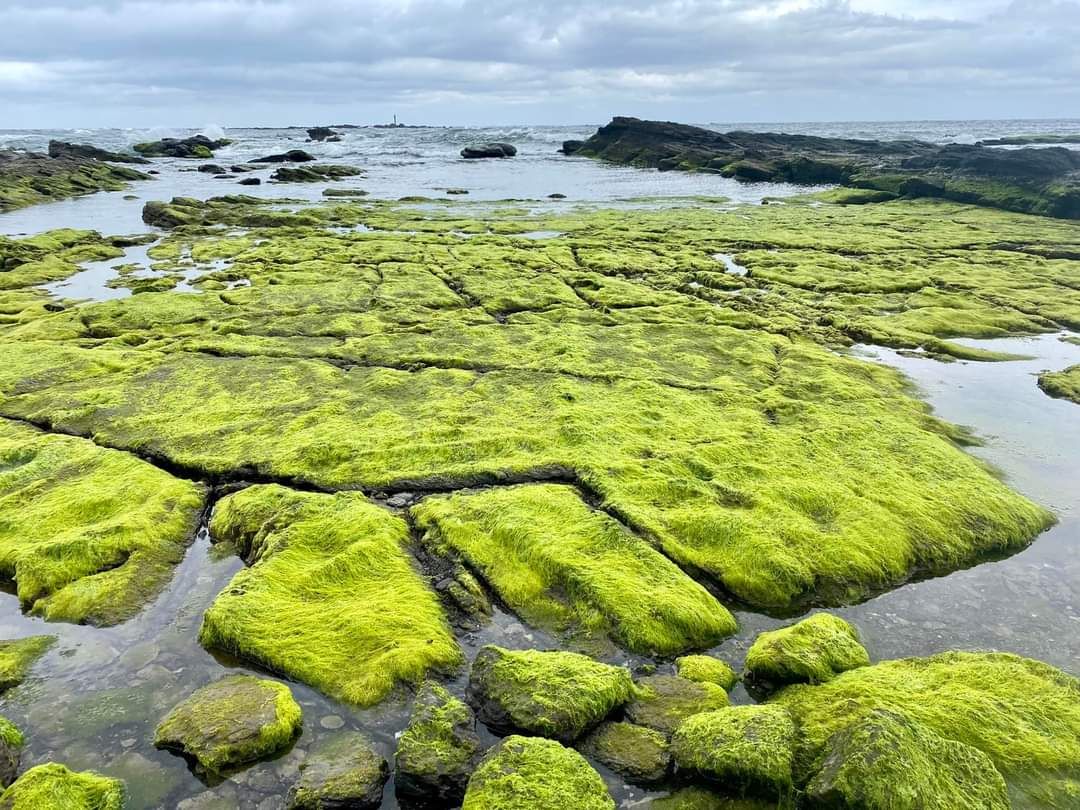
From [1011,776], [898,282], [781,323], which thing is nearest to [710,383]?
[781,323]

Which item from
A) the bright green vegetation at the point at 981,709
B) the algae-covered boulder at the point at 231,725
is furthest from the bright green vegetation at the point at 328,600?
the bright green vegetation at the point at 981,709

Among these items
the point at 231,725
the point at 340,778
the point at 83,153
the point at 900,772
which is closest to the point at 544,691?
the point at 340,778

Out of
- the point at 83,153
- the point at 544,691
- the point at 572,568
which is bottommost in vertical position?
the point at 572,568

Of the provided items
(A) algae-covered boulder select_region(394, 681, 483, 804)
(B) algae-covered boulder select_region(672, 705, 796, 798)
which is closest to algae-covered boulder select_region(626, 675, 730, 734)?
(B) algae-covered boulder select_region(672, 705, 796, 798)

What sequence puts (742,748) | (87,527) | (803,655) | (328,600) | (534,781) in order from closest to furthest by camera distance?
(534,781) → (742,748) → (803,655) → (328,600) → (87,527)

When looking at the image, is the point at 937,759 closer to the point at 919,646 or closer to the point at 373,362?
the point at 919,646

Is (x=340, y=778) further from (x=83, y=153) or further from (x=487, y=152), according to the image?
(x=487, y=152)

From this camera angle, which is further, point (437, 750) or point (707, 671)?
point (707, 671)
